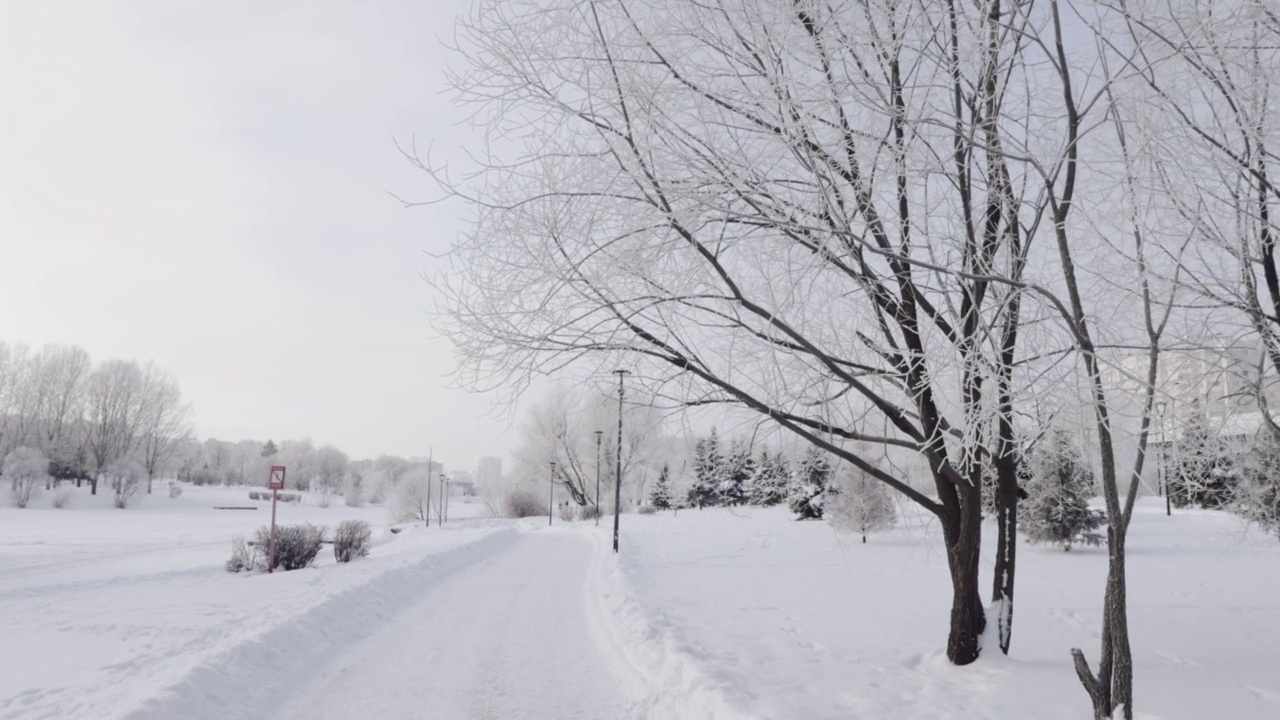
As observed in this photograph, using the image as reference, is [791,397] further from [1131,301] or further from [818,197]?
[1131,301]

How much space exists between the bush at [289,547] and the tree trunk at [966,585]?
579 inches

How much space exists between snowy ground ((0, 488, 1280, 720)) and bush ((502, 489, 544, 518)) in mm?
44367

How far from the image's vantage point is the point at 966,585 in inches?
256

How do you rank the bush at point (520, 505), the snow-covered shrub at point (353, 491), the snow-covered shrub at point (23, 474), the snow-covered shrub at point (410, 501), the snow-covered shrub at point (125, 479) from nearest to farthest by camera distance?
the snow-covered shrub at point (23, 474) < the bush at point (520, 505) < the snow-covered shrub at point (410, 501) < the snow-covered shrub at point (125, 479) < the snow-covered shrub at point (353, 491)

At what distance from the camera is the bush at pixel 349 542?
1889 cm

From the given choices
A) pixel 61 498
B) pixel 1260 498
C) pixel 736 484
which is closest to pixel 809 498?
pixel 1260 498

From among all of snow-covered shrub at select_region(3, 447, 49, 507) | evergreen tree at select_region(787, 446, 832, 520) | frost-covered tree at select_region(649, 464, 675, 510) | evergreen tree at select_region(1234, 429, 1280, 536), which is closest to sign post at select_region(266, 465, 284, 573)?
evergreen tree at select_region(1234, 429, 1280, 536)

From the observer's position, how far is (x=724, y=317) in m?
5.79

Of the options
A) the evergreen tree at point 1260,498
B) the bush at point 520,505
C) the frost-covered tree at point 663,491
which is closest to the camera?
the evergreen tree at point 1260,498

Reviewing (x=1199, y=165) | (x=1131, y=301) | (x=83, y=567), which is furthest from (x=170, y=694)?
(x=83, y=567)

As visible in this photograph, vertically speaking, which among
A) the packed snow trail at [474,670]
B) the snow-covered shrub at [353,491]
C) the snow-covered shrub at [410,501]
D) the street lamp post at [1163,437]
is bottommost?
the snow-covered shrub at [353,491]

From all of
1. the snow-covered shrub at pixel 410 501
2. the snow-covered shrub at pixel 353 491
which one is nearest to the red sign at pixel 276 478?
the snow-covered shrub at pixel 410 501

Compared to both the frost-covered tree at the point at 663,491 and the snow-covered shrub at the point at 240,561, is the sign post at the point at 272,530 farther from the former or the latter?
the frost-covered tree at the point at 663,491

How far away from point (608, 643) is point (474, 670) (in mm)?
1817
